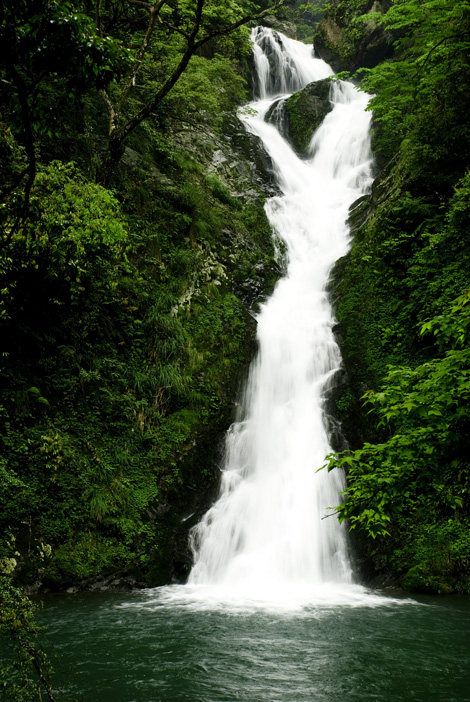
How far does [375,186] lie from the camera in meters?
15.1

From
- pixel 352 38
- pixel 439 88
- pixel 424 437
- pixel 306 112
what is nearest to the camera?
pixel 424 437

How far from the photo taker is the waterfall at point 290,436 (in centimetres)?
848

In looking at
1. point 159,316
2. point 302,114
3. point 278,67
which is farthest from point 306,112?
point 159,316

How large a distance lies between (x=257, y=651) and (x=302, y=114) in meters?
24.3

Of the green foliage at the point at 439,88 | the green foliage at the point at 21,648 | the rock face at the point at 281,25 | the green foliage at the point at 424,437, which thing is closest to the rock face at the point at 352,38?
the rock face at the point at 281,25

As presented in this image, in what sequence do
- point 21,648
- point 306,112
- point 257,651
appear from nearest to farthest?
point 21,648 < point 257,651 < point 306,112

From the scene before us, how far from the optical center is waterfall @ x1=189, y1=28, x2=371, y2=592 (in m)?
8.48

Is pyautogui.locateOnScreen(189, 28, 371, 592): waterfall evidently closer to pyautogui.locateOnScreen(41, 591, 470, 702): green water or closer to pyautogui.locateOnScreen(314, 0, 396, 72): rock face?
pyautogui.locateOnScreen(41, 591, 470, 702): green water

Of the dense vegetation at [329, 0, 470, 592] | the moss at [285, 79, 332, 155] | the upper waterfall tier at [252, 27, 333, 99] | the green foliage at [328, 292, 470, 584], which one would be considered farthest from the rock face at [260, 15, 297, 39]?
the green foliage at [328, 292, 470, 584]

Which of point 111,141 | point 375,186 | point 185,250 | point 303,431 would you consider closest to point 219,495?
point 303,431

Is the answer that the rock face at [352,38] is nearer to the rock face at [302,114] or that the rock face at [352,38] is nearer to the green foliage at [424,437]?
the rock face at [302,114]

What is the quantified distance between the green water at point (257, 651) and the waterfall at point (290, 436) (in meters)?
1.51

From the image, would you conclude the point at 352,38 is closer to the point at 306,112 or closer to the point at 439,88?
the point at 306,112

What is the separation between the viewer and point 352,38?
28625mm
